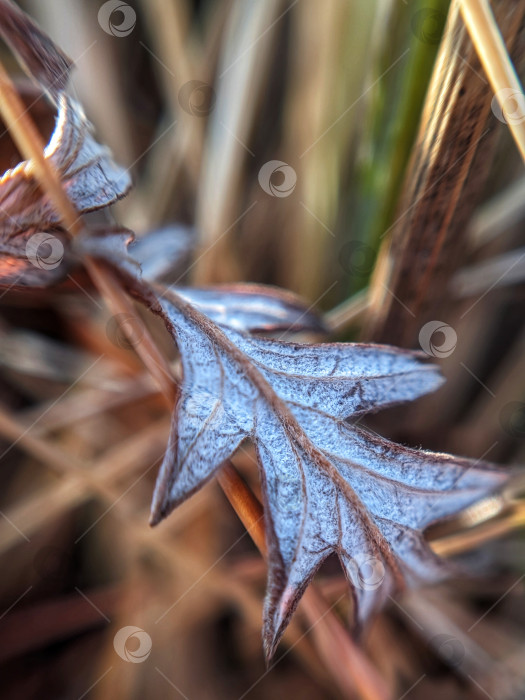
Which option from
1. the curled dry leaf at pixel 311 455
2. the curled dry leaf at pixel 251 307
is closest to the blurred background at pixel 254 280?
the curled dry leaf at pixel 251 307

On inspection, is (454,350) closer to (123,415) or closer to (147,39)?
(123,415)

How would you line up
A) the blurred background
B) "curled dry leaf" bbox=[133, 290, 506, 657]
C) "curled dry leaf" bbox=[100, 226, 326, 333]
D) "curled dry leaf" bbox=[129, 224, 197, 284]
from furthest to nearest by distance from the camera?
the blurred background
"curled dry leaf" bbox=[129, 224, 197, 284]
"curled dry leaf" bbox=[100, 226, 326, 333]
"curled dry leaf" bbox=[133, 290, 506, 657]

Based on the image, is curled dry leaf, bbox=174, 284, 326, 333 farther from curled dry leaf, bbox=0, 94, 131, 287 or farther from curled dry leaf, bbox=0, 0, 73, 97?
curled dry leaf, bbox=0, 0, 73, 97

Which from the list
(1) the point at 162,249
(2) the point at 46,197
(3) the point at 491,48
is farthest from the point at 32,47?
(3) the point at 491,48

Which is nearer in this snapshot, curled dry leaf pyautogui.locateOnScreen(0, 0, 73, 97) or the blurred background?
curled dry leaf pyautogui.locateOnScreen(0, 0, 73, 97)

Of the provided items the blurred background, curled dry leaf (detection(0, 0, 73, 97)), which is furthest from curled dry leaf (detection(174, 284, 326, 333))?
curled dry leaf (detection(0, 0, 73, 97))

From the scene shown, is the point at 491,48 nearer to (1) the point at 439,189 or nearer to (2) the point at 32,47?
(1) the point at 439,189

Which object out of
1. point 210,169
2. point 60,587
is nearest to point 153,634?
point 60,587

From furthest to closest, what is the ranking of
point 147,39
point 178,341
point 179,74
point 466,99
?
point 147,39, point 179,74, point 466,99, point 178,341
